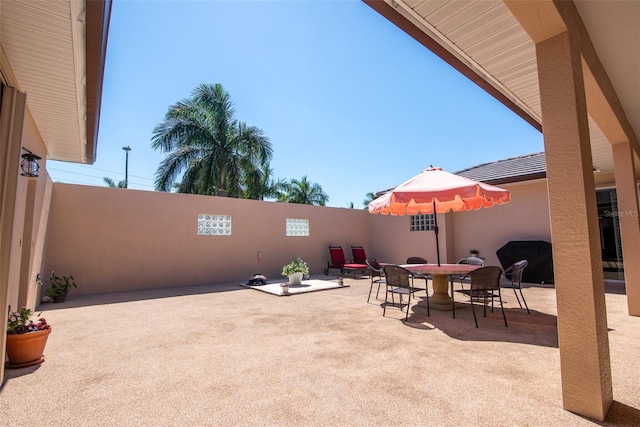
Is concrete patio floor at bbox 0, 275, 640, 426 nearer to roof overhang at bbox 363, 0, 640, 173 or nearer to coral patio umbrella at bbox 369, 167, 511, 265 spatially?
coral patio umbrella at bbox 369, 167, 511, 265

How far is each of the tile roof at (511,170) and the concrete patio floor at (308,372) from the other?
4.71 m

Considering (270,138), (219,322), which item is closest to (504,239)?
(219,322)

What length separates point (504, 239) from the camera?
32.5 ft

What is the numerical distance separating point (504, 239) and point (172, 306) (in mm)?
9828

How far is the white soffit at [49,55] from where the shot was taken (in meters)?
2.54

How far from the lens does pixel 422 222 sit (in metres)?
11.9

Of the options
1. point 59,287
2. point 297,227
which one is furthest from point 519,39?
point 297,227

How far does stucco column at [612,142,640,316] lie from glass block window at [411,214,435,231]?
634 centimetres

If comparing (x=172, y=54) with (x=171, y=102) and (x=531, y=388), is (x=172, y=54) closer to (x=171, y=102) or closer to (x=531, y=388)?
(x=171, y=102)

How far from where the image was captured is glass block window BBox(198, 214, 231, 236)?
9.66 metres

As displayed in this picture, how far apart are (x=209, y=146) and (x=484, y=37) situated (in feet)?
43.0

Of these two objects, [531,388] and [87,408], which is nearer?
[87,408]

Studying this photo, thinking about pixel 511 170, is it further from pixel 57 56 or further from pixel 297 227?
pixel 57 56

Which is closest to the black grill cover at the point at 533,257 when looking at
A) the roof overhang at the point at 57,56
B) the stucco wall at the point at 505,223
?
the stucco wall at the point at 505,223
